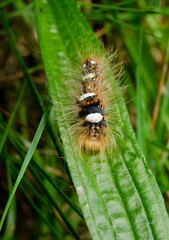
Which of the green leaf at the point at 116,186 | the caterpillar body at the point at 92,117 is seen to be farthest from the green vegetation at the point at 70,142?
the caterpillar body at the point at 92,117

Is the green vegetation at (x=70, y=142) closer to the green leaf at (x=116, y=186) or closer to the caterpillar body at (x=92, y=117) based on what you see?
the green leaf at (x=116, y=186)

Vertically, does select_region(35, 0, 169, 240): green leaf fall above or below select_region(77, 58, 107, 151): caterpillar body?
below

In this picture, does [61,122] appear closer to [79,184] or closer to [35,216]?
[79,184]

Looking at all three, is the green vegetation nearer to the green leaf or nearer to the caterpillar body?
the green leaf

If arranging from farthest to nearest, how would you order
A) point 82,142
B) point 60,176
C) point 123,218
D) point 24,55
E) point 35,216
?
point 24,55, point 35,216, point 60,176, point 82,142, point 123,218

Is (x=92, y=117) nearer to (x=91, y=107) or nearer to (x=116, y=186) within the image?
(x=91, y=107)

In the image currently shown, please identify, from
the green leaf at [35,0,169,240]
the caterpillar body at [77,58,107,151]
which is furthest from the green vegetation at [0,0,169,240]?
the caterpillar body at [77,58,107,151]

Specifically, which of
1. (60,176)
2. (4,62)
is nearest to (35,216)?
(60,176)

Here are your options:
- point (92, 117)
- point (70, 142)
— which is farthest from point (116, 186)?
point (92, 117)
